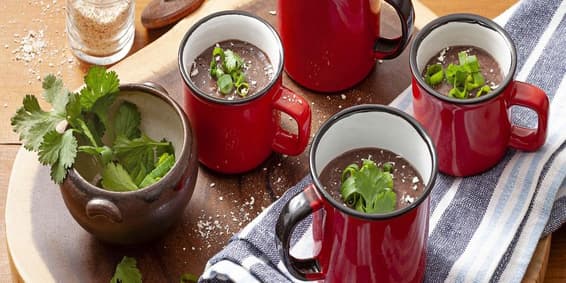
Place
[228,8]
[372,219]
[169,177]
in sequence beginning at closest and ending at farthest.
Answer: [372,219]
[169,177]
[228,8]

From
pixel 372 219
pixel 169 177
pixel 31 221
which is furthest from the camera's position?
pixel 31 221

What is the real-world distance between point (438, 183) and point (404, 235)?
22 cm

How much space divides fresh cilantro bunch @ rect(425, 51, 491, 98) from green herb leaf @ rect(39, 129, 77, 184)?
1.42 ft

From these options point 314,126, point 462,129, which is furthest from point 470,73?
point 314,126

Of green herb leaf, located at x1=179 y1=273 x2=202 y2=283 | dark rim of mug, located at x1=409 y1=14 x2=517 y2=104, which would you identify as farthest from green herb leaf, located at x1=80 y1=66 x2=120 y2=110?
dark rim of mug, located at x1=409 y1=14 x2=517 y2=104

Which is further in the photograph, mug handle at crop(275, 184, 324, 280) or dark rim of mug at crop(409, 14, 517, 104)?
dark rim of mug at crop(409, 14, 517, 104)

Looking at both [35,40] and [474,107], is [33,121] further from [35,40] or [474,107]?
[474,107]

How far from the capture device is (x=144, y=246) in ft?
4.35

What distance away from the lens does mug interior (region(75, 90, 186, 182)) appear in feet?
4.29

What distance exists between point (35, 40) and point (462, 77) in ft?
2.23

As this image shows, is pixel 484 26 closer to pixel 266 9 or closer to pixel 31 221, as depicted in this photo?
pixel 266 9

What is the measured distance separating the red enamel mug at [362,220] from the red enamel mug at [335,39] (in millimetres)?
190

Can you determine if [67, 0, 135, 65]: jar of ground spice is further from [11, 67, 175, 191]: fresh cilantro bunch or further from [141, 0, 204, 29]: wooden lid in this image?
[11, 67, 175, 191]: fresh cilantro bunch

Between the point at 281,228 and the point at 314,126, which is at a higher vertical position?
the point at 281,228
